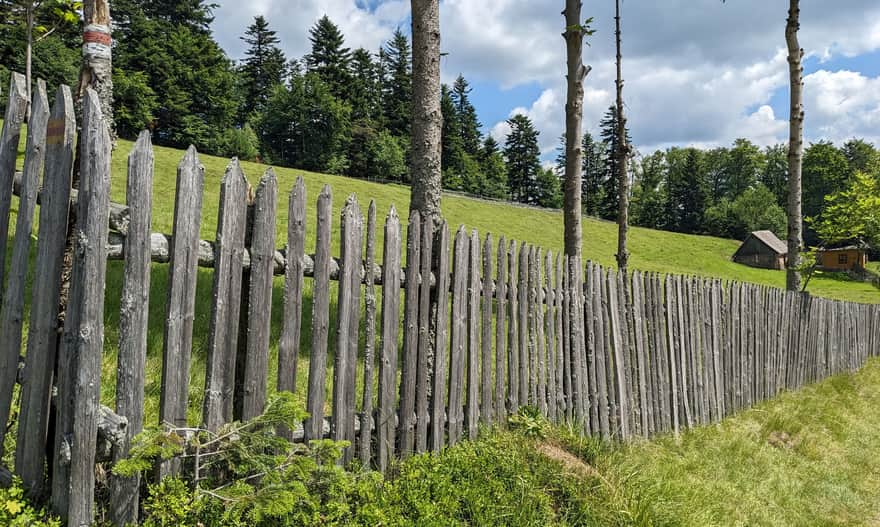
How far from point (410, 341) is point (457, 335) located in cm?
54

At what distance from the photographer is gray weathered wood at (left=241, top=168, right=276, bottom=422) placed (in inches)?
105

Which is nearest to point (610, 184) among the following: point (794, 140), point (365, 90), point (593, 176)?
point (593, 176)

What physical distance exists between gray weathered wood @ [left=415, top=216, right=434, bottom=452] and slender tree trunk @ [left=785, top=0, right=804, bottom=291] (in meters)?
10.1

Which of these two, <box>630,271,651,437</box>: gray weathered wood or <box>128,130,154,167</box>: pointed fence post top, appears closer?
<box>128,130,154,167</box>: pointed fence post top

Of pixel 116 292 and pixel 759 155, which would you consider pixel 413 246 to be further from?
pixel 759 155

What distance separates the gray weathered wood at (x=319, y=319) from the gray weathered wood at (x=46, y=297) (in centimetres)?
118

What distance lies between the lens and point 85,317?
2.18 m

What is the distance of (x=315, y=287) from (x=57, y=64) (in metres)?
46.3

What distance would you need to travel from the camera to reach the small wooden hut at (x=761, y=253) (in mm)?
44469

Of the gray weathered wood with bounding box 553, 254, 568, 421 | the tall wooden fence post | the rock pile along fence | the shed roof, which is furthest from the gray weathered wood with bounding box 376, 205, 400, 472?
the shed roof

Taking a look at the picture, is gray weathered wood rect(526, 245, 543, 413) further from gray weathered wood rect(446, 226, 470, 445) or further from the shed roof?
the shed roof

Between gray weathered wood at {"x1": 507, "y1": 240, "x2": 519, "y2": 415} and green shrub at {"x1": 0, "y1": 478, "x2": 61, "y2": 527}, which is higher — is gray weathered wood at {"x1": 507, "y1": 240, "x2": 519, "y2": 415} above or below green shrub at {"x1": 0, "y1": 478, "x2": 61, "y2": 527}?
above

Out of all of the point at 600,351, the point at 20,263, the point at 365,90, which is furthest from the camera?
the point at 365,90

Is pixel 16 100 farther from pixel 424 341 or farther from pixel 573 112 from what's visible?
pixel 573 112
